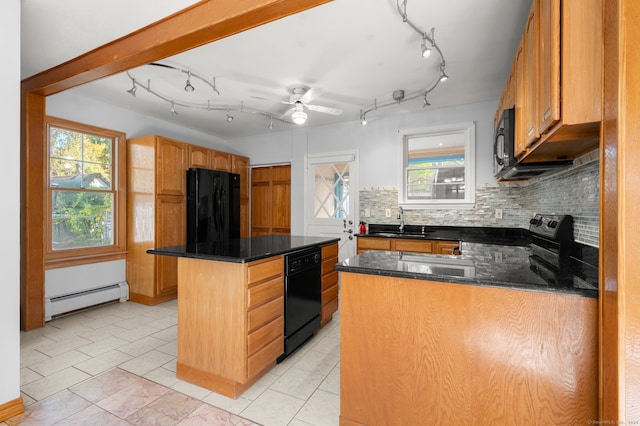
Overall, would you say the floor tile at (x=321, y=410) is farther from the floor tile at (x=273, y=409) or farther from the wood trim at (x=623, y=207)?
the wood trim at (x=623, y=207)

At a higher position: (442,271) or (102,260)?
(442,271)

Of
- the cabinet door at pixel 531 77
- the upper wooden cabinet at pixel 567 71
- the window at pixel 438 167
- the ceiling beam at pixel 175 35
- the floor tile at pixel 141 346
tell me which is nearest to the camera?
the upper wooden cabinet at pixel 567 71

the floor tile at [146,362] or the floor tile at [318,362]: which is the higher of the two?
the floor tile at [146,362]

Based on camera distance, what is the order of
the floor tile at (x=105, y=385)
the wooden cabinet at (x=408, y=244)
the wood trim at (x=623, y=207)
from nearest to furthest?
the wood trim at (x=623, y=207), the floor tile at (x=105, y=385), the wooden cabinet at (x=408, y=244)

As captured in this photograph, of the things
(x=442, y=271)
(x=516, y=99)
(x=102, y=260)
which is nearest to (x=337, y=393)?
(x=442, y=271)

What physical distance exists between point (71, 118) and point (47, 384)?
285 centimetres

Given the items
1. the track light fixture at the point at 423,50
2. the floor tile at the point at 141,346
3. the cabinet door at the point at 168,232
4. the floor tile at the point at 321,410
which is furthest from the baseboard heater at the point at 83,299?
the track light fixture at the point at 423,50

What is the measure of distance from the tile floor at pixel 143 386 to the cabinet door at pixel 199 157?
2.27 meters

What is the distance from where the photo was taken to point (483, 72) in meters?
2.95

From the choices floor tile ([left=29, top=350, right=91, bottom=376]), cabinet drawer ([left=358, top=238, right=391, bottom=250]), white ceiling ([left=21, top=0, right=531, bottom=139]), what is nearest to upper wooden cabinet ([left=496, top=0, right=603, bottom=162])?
white ceiling ([left=21, top=0, right=531, bottom=139])

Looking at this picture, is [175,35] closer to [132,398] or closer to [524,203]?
[132,398]

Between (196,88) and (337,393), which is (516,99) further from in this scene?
(196,88)

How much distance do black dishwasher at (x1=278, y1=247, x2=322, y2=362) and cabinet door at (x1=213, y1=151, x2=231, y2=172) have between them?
267 cm
